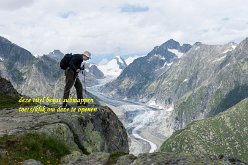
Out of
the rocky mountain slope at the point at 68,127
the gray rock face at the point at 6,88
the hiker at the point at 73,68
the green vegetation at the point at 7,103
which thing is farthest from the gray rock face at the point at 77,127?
the gray rock face at the point at 6,88

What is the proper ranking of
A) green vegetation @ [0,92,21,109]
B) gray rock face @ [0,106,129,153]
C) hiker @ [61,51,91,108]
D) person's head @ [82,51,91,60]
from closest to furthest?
gray rock face @ [0,106,129,153]
person's head @ [82,51,91,60]
hiker @ [61,51,91,108]
green vegetation @ [0,92,21,109]

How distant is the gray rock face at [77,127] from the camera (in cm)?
2739

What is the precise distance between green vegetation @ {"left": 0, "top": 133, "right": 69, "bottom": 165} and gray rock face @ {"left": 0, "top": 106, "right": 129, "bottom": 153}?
2.41m

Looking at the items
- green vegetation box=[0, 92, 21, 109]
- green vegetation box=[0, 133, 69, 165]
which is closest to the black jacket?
green vegetation box=[0, 92, 21, 109]

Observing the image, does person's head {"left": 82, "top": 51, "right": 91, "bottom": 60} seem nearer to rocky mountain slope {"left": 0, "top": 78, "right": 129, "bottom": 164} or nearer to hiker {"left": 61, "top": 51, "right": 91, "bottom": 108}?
hiker {"left": 61, "top": 51, "right": 91, "bottom": 108}

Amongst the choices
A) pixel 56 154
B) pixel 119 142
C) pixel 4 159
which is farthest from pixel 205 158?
pixel 119 142

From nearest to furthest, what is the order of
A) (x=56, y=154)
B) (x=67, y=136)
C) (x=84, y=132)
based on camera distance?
(x=56, y=154), (x=67, y=136), (x=84, y=132)

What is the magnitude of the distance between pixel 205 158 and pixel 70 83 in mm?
18674

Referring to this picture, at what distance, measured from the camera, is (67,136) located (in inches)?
1096

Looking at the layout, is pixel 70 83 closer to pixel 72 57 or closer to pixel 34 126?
pixel 72 57

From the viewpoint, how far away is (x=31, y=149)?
21.9 m

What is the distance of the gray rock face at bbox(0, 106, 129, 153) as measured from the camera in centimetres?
2739

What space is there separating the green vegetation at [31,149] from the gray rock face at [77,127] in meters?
2.41

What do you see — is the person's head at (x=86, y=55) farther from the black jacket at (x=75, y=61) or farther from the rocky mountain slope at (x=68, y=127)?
the rocky mountain slope at (x=68, y=127)
